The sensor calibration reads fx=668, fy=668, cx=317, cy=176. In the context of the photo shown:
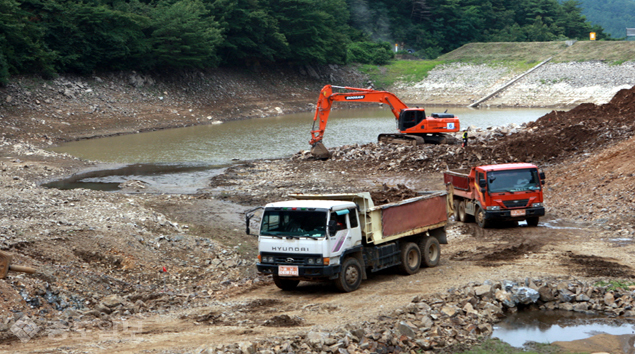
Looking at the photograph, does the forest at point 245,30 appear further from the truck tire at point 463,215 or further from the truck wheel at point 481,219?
the truck wheel at point 481,219

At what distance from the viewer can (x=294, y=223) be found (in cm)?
1344

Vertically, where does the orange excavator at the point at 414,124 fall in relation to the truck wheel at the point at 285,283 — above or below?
above

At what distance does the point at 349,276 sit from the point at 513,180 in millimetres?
8368

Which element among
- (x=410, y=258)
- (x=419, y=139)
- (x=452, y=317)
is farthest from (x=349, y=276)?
(x=419, y=139)

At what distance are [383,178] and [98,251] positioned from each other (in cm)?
1572

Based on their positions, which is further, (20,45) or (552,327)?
(20,45)

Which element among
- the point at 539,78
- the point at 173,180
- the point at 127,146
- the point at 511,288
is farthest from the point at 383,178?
the point at 539,78

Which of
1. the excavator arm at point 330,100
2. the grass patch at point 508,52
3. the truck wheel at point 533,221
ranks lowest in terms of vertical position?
the truck wheel at point 533,221

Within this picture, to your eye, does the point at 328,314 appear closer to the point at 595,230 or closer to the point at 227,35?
the point at 595,230

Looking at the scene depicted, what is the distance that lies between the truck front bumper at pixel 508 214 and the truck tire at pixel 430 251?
4.11 metres

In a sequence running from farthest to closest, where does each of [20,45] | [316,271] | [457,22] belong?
[457,22] → [20,45] → [316,271]

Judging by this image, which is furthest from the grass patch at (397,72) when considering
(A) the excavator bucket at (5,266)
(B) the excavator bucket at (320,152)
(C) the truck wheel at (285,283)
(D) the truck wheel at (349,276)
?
(A) the excavator bucket at (5,266)

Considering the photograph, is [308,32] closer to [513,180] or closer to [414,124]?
[414,124]

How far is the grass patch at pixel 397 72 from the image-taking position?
89.6 meters
